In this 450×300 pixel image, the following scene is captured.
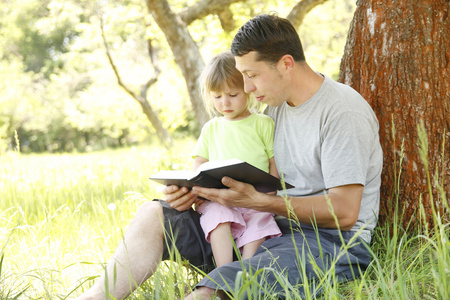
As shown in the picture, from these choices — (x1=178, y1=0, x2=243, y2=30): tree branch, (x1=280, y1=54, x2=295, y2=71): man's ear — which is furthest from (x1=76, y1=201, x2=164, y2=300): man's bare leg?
(x1=178, y1=0, x2=243, y2=30): tree branch

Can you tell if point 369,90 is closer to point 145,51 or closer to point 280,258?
point 280,258

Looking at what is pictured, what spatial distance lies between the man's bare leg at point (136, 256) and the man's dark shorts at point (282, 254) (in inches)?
3.1

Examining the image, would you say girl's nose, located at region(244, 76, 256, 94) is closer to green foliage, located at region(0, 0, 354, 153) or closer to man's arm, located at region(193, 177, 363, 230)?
man's arm, located at region(193, 177, 363, 230)

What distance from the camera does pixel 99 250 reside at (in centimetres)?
334

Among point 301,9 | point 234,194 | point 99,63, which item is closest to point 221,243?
point 234,194

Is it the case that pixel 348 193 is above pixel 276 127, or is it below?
below

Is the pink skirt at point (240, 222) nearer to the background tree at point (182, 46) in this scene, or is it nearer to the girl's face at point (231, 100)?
the girl's face at point (231, 100)

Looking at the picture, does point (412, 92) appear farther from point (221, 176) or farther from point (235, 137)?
point (221, 176)

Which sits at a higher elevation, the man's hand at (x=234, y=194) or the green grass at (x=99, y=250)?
the man's hand at (x=234, y=194)

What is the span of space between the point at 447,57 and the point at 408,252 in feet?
3.61

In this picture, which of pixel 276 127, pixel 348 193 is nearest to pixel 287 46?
pixel 276 127

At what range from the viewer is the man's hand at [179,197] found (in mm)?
2430

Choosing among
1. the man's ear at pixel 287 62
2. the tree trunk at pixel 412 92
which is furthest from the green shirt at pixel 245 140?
the tree trunk at pixel 412 92

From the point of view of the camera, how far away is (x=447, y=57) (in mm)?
2689
